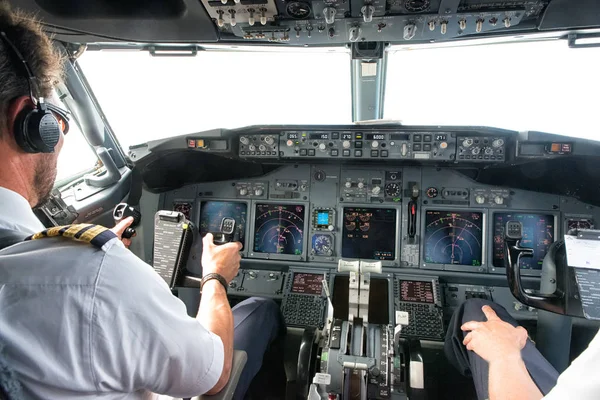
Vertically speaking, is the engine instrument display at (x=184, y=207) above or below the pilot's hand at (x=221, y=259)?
above

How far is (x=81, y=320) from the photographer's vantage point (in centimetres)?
76

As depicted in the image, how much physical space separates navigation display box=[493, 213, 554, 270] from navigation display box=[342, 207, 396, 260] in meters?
0.81

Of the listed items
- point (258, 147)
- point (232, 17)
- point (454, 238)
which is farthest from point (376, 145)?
point (232, 17)

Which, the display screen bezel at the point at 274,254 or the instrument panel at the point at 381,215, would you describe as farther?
the display screen bezel at the point at 274,254

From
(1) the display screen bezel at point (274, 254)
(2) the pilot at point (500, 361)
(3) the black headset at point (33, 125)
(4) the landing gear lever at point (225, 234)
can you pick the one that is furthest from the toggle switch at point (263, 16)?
(2) the pilot at point (500, 361)

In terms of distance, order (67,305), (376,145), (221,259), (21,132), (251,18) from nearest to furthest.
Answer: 1. (67,305)
2. (21,132)
3. (221,259)
4. (251,18)
5. (376,145)

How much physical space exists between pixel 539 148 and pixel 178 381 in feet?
8.58

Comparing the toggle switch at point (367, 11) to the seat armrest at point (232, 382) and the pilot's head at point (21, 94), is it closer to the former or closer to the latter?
the pilot's head at point (21, 94)

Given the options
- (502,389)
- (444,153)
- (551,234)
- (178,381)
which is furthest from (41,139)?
(551,234)

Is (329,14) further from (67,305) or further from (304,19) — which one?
(67,305)

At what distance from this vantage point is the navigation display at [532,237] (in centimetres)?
289

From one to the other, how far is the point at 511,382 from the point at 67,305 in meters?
1.39

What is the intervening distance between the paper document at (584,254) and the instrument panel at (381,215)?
1.20 meters

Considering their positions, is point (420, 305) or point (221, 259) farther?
point (420, 305)
